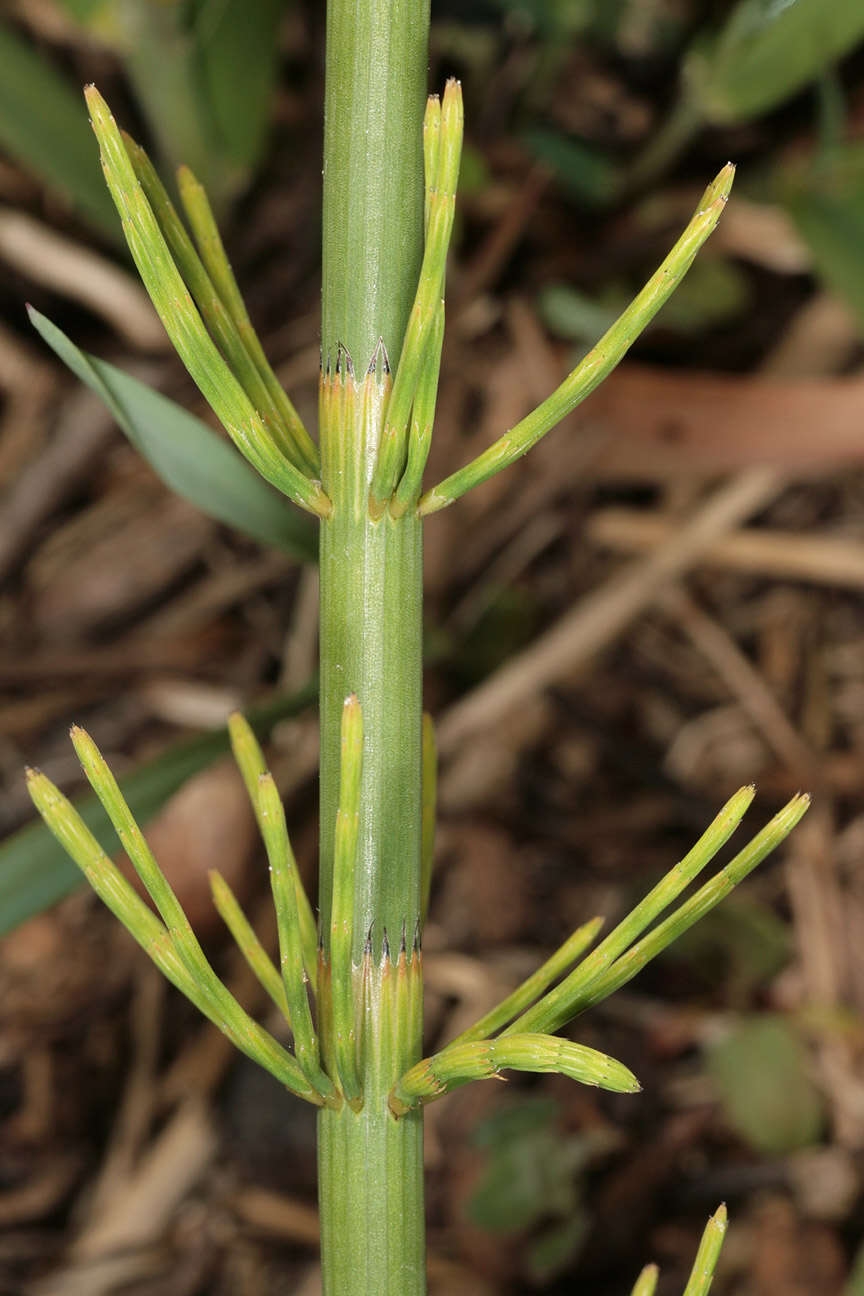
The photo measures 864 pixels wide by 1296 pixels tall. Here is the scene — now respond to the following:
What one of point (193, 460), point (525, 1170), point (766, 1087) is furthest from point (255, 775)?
point (766, 1087)

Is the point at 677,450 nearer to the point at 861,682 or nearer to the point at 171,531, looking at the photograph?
the point at 861,682

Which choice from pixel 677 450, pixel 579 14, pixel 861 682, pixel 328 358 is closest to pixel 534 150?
pixel 579 14

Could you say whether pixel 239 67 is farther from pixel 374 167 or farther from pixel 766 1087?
pixel 766 1087

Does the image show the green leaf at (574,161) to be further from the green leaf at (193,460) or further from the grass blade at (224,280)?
the grass blade at (224,280)

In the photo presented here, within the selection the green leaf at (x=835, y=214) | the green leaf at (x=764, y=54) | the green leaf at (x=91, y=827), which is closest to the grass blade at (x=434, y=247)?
the green leaf at (x=91, y=827)

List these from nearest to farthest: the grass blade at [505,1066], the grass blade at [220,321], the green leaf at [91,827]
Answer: the grass blade at [505,1066]
the grass blade at [220,321]
the green leaf at [91,827]

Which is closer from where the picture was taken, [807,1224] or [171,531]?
[807,1224]
